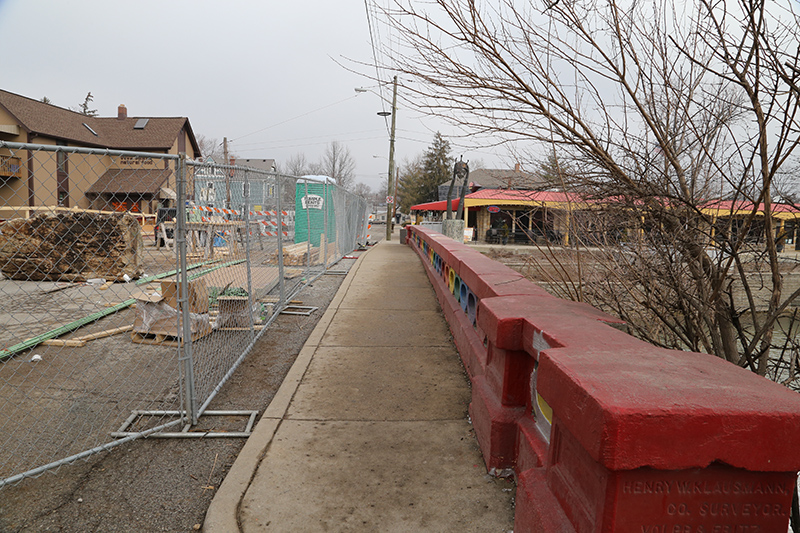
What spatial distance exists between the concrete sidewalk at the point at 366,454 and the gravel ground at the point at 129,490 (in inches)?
7.7

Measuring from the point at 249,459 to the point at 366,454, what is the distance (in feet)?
2.41

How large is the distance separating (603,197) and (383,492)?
2.20m

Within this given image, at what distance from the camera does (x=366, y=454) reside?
329cm

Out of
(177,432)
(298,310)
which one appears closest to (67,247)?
(298,310)

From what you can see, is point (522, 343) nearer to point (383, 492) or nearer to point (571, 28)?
point (383, 492)

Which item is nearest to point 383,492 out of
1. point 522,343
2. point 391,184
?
point 522,343

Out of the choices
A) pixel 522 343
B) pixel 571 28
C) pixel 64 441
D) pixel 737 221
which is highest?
pixel 571 28

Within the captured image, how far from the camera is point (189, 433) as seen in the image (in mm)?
3654

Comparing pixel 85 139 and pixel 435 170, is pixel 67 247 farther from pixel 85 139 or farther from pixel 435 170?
pixel 435 170

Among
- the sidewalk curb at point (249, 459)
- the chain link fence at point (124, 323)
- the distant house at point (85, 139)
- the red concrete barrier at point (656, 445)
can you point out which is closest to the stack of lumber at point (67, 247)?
the chain link fence at point (124, 323)

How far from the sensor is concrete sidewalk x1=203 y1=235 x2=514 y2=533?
2652 millimetres

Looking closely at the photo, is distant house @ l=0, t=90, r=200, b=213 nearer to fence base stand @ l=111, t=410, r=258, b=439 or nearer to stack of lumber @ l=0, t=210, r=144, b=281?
stack of lumber @ l=0, t=210, r=144, b=281

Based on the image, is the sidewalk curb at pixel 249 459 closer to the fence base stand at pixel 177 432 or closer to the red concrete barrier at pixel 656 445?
the fence base stand at pixel 177 432

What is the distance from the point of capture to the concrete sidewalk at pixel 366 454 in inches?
104
